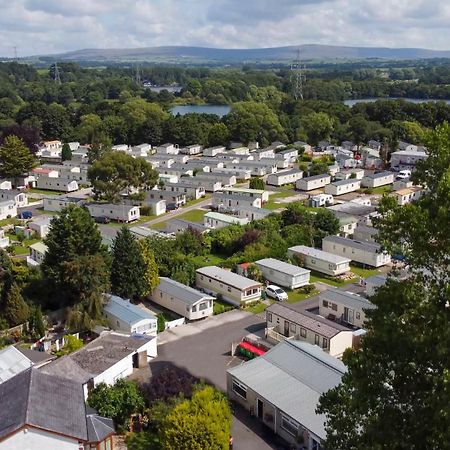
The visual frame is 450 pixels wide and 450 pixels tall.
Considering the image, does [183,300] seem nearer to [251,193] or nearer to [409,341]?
[409,341]

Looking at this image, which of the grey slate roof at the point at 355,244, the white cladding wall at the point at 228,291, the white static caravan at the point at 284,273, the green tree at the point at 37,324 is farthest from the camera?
the grey slate roof at the point at 355,244

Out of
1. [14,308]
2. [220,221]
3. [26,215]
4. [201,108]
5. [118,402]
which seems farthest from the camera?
[201,108]

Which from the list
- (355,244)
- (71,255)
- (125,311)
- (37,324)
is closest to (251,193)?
(355,244)

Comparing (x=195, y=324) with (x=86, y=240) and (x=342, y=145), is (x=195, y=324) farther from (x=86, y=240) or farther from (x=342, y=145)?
(x=342, y=145)

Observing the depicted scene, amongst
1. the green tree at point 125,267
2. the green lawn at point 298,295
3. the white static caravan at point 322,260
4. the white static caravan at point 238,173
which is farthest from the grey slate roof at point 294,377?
the white static caravan at point 238,173

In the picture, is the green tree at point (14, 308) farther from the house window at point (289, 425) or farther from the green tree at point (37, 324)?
the house window at point (289, 425)
